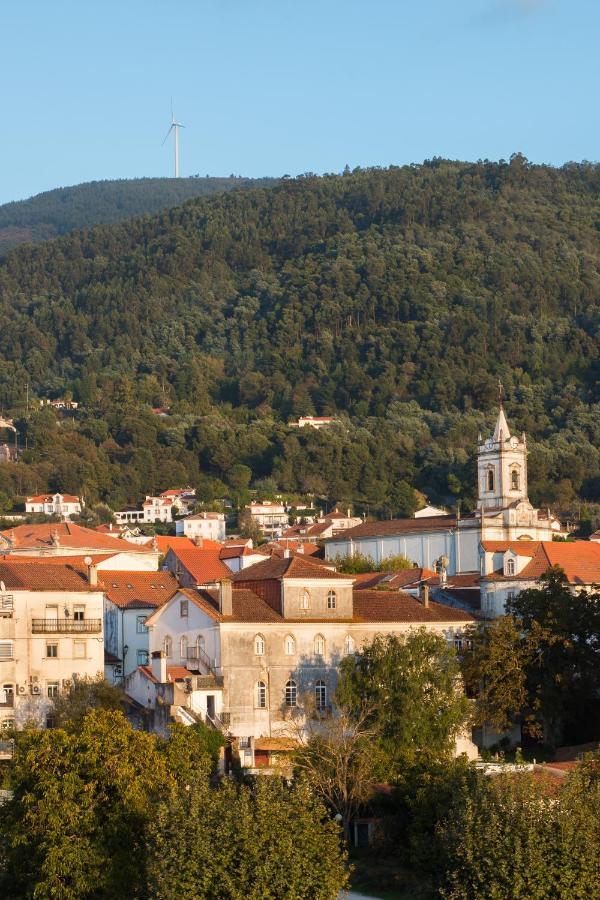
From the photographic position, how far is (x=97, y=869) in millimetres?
41344

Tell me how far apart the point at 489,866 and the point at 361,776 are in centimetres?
1368

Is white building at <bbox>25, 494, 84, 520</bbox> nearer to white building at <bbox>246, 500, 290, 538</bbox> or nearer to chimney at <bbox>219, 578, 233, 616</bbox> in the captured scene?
white building at <bbox>246, 500, 290, 538</bbox>

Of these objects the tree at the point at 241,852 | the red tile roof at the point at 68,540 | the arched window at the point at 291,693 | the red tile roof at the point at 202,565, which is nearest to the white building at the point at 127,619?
the red tile roof at the point at 202,565

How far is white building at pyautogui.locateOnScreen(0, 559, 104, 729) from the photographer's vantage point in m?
61.0

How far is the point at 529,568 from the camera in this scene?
77.1m

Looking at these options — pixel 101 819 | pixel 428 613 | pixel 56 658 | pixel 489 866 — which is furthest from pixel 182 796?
pixel 428 613

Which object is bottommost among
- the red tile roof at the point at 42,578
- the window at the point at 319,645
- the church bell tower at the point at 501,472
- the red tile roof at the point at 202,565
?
the window at the point at 319,645

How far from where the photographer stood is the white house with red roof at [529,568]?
245 feet

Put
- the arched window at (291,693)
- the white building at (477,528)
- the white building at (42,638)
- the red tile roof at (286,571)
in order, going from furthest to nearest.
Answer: the white building at (477,528) → the red tile roof at (286,571) → the white building at (42,638) → the arched window at (291,693)

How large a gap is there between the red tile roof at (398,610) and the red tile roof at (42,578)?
9.32 m

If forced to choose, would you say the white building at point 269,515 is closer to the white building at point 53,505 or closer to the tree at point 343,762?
the white building at point 53,505

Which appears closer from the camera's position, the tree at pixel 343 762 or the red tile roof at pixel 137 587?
the tree at pixel 343 762

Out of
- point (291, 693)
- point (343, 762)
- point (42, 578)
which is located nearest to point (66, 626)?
point (42, 578)

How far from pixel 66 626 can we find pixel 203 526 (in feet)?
362
